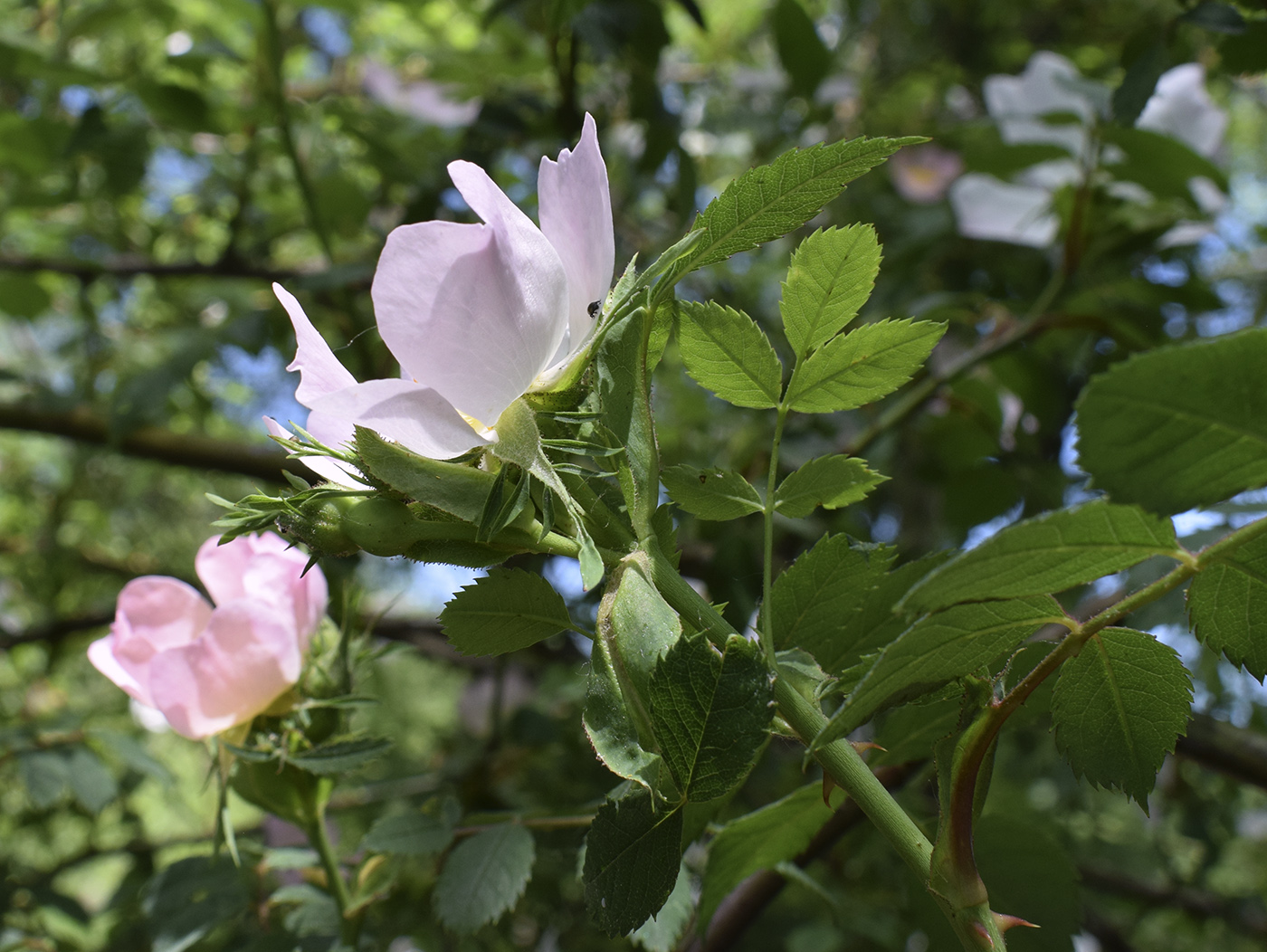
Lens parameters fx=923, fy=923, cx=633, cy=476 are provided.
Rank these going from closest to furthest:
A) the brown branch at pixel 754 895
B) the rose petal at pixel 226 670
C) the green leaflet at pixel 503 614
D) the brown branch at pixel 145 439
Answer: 1. the green leaflet at pixel 503 614
2. the rose petal at pixel 226 670
3. the brown branch at pixel 754 895
4. the brown branch at pixel 145 439

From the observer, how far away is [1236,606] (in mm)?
290

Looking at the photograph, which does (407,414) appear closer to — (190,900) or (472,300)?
(472,300)

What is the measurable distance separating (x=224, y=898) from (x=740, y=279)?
1.27m

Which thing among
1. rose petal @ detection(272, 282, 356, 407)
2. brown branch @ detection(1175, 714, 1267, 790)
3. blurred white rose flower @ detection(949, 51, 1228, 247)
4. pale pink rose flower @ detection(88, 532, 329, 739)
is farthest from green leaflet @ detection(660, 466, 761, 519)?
blurred white rose flower @ detection(949, 51, 1228, 247)

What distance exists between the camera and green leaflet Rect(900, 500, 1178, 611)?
24 centimetres

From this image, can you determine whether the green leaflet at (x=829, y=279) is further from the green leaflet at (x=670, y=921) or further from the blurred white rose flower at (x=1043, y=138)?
the blurred white rose flower at (x=1043, y=138)

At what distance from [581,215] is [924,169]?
1.86 meters

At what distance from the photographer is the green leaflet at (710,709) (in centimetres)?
26

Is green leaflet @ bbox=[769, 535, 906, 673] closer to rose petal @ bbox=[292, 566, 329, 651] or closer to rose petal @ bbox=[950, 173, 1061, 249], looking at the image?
rose petal @ bbox=[292, 566, 329, 651]

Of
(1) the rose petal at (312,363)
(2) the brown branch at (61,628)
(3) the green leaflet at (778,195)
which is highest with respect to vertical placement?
(3) the green leaflet at (778,195)

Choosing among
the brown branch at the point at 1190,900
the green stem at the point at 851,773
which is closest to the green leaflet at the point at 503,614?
the green stem at the point at 851,773

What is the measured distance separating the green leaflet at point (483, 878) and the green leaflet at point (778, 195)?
0.37 meters

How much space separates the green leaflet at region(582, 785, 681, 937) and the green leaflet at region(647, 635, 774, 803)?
24mm

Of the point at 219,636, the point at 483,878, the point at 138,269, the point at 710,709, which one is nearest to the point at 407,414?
the point at 710,709
